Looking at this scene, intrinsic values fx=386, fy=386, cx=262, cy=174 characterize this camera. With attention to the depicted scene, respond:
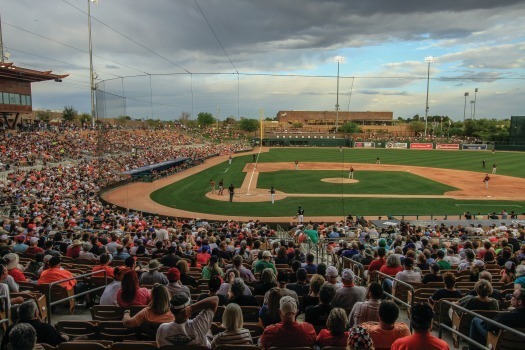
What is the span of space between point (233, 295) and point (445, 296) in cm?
372

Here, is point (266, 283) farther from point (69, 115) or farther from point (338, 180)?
point (69, 115)

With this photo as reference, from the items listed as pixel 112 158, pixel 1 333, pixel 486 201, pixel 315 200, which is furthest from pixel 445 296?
pixel 112 158

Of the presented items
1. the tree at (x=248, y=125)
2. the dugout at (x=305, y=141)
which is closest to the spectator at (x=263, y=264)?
the dugout at (x=305, y=141)

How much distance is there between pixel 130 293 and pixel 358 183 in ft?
116

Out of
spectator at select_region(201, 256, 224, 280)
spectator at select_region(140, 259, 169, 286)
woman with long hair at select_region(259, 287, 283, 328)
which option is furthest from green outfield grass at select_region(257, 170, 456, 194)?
woman with long hair at select_region(259, 287, 283, 328)

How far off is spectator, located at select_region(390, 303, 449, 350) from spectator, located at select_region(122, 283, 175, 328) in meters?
2.80

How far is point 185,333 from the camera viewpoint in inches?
171

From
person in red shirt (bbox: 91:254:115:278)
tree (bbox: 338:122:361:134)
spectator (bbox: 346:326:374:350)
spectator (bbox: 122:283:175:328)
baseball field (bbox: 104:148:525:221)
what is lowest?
baseball field (bbox: 104:148:525:221)

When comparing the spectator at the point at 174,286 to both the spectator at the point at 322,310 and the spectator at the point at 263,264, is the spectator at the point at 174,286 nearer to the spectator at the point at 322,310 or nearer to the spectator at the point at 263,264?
the spectator at the point at 322,310

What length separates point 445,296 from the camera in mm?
6719

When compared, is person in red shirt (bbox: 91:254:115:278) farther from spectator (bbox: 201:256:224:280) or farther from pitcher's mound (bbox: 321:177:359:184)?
pitcher's mound (bbox: 321:177:359:184)

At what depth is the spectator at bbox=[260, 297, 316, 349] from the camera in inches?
171

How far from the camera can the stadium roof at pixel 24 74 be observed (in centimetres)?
3878

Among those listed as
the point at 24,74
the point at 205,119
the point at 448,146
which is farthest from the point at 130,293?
the point at 205,119
